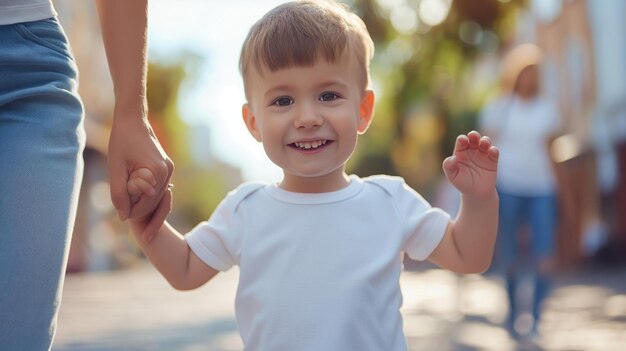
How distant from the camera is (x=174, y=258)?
9.13 feet

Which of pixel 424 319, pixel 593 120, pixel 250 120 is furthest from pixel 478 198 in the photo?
pixel 593 120

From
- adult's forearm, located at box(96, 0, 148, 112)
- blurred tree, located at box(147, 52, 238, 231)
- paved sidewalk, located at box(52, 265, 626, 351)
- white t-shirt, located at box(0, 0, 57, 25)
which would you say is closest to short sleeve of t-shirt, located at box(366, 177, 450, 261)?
adult's forearm, located at box(96, 0, 148, 112)

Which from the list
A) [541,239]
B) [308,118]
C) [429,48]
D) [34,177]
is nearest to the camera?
[34,177]

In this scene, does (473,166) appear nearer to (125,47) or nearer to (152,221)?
(152,221)

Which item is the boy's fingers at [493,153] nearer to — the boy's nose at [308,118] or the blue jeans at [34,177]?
the boy's nose at [308,118]

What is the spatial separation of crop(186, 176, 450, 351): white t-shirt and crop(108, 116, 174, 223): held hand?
382 mm

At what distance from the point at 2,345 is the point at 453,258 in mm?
1264

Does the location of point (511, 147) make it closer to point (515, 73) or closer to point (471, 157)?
point (515, 73)

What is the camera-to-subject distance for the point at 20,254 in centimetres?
205

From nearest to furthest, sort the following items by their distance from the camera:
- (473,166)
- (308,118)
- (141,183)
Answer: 1. (141,183)
2. (308,118)
3. (473,166)

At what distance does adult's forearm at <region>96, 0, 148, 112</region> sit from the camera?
2.44 metres

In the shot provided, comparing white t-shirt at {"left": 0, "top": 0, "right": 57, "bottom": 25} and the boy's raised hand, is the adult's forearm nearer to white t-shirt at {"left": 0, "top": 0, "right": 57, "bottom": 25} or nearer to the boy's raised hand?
white t-shirt at {"left": 0, "top": 0, "right": 57, "bottom": 25}

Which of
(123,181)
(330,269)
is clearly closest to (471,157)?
(330,269)

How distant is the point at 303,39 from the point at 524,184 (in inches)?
193
